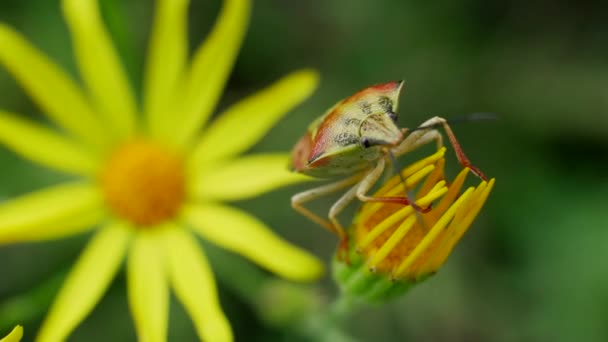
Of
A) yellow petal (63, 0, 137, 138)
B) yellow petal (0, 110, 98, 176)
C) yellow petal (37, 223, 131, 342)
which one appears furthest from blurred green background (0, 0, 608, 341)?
yellow petal (37, 223, 131, 342)

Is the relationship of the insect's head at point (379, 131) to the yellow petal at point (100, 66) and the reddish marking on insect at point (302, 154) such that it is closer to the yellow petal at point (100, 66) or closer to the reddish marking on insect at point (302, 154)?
the reddish marking on insect at point (302, 154)

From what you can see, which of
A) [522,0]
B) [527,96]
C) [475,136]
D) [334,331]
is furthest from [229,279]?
[522,0]

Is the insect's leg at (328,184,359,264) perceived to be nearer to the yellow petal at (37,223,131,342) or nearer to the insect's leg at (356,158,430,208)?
the insect's leg at (356,158,430,208)

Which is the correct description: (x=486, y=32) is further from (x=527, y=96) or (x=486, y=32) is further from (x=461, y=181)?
(x=461, y=181)

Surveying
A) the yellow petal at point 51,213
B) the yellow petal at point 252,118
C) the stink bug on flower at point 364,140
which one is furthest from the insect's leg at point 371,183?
the yellow petal at point 51,213

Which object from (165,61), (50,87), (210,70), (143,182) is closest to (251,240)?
(143,182)

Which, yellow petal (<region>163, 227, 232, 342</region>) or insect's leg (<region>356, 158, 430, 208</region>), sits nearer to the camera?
insect's leg (<region>356, 158, 430, 208</region>)
